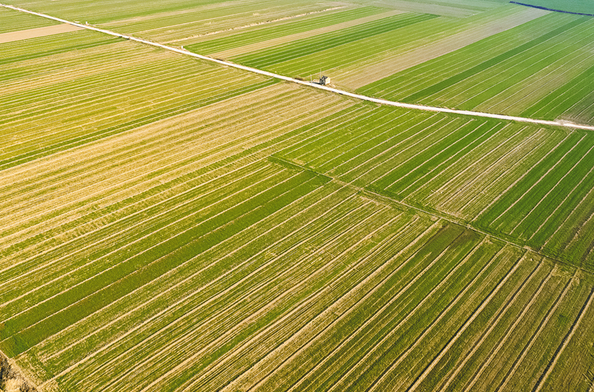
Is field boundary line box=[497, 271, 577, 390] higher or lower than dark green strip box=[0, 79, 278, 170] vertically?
lower

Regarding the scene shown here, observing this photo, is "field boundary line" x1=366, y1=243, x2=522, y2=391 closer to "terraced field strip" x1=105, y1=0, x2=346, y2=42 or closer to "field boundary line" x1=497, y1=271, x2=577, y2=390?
"field boundary line" x1=497, y1=271, x2=577, y2=390

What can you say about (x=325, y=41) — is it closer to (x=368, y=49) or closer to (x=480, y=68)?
(x=368, y=49)

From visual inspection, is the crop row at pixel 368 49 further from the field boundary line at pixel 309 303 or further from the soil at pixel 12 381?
the soil at pixel 12 381

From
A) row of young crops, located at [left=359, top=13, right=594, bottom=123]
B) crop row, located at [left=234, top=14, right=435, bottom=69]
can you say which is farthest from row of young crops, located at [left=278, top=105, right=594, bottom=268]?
crop row, located at [left=234, top=14, right=435, bottom=69]

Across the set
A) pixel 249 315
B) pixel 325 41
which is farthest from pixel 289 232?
pixel 325 41

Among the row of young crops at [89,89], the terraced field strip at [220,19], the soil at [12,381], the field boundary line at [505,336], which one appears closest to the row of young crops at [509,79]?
the row of young crops at [89,89]

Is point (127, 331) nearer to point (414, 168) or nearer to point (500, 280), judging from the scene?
point (500, 280)
